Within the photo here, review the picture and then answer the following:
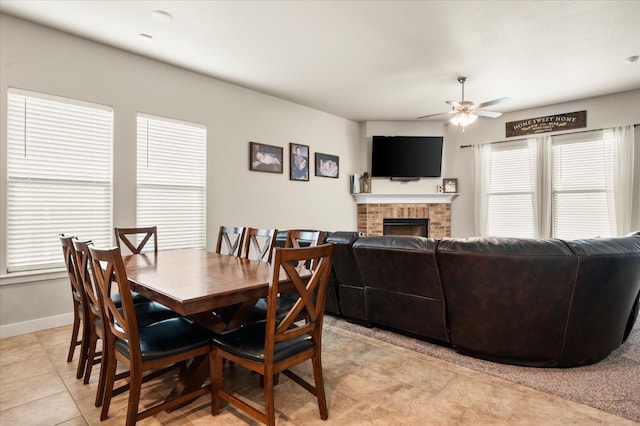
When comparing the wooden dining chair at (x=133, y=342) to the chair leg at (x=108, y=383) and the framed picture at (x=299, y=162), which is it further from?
the framed picture at (x=299, y=162)

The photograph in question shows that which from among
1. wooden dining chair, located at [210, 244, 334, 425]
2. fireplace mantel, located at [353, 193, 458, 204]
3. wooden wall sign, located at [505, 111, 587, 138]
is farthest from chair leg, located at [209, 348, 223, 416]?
wooden wall sign, located at [505, 111, 587, 138]

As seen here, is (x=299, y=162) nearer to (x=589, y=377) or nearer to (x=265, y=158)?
(x=265, y=158)

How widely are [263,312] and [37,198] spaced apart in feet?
8.49

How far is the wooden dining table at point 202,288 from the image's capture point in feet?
5.25

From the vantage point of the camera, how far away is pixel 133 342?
1.63 meters

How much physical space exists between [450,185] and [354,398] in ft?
18.4

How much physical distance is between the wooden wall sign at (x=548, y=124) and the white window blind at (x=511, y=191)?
0.77 ft

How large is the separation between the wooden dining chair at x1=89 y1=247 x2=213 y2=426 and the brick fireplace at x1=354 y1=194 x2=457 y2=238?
5.16 metres

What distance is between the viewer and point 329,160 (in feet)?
20.7

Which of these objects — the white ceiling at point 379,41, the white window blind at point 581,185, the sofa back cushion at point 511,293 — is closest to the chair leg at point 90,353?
the sofa back cushion at point 511,293

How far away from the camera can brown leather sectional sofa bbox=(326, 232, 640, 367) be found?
7.39 feet

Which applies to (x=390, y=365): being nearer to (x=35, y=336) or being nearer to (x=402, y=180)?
(x=35, y=336)

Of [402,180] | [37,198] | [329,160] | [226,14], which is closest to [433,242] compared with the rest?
[226,14]

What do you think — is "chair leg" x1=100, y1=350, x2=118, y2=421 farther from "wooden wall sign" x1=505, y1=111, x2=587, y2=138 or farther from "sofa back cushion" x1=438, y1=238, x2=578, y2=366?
"wooden wall sign" x1=505, y1=111, x2=587, y2=138
